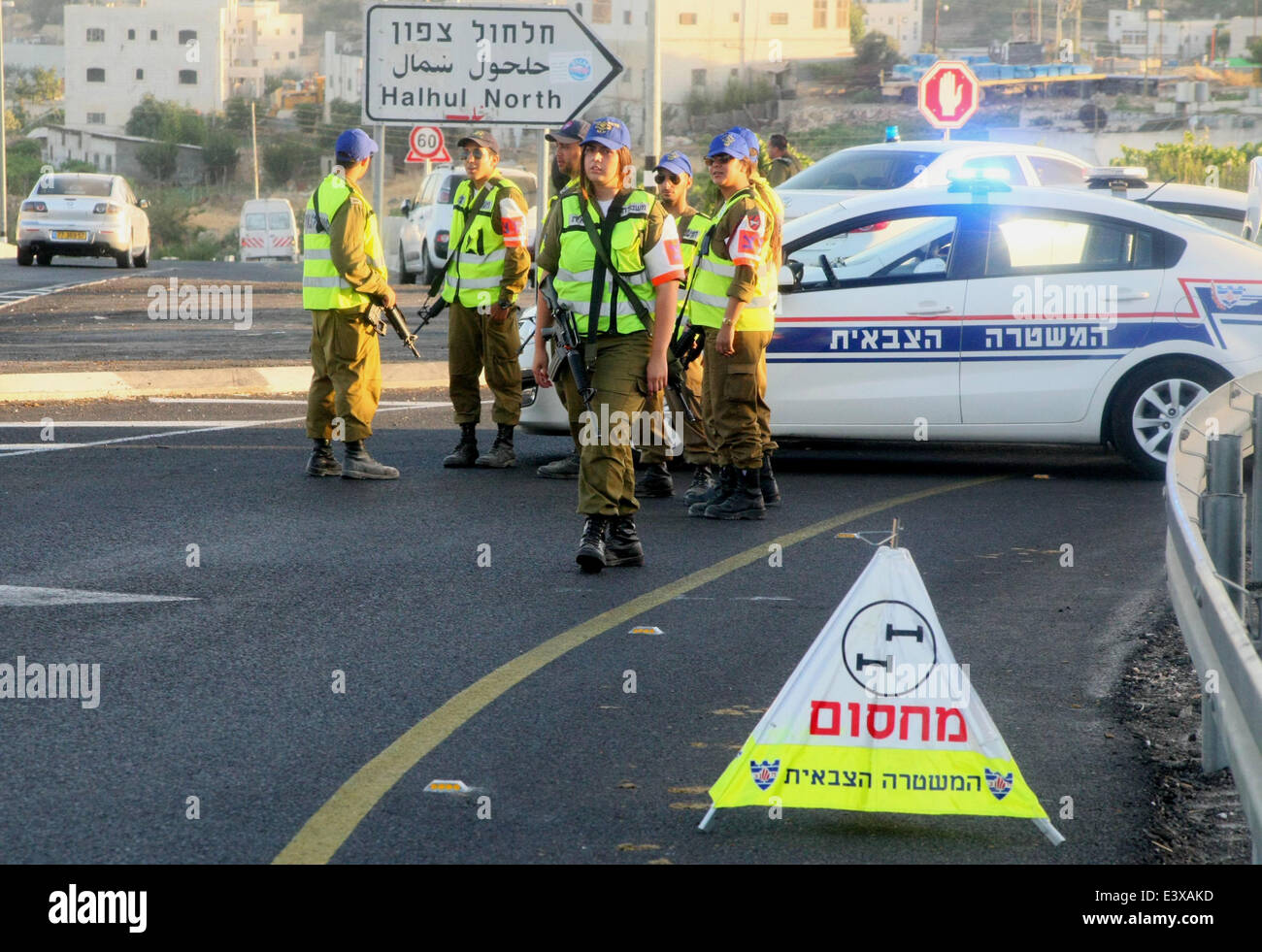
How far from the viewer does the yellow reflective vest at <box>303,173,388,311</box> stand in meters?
10.4

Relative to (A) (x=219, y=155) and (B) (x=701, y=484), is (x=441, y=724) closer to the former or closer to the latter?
(B) (x=701, y=484)

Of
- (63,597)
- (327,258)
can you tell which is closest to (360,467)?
(327,258)

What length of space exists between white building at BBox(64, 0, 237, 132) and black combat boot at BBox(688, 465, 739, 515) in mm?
109603

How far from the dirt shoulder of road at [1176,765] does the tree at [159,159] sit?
9454 centimetres

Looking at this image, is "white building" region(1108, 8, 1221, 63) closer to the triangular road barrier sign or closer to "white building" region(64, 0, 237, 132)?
"white building" region(64, 0, 237, 132)

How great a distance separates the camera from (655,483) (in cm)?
1041

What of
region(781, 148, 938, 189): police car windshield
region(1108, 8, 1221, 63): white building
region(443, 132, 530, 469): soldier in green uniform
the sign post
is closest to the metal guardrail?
region(443, 132, 530, 469): soldier in green uniform

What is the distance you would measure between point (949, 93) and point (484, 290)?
1080 cm

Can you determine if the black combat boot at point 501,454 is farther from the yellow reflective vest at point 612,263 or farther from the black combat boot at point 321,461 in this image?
the yellow reflective vest at point 612,263

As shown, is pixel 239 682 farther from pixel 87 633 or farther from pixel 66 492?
pixel 66 492

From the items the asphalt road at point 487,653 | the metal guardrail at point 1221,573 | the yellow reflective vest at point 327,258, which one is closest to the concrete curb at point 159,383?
the asphalt road at point 487,653

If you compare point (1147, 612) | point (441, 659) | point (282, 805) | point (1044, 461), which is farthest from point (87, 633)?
point (1044, 461)

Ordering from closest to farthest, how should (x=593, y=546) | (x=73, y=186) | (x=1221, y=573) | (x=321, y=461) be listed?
(x=1221, y=573) < (x=593, y=546) < (x=321, y=461) < (x=73, y=186)

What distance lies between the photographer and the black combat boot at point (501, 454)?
1127 cm
